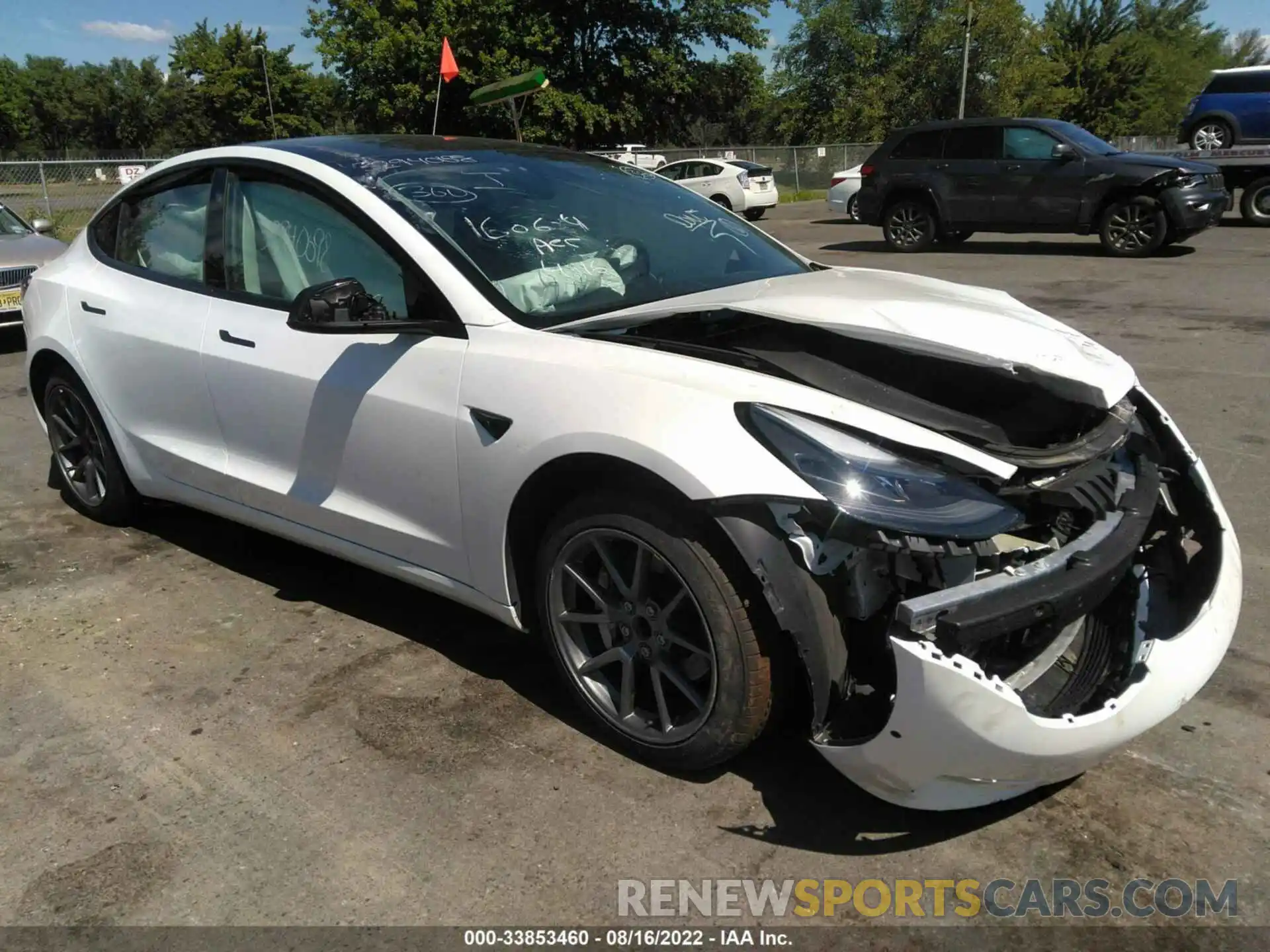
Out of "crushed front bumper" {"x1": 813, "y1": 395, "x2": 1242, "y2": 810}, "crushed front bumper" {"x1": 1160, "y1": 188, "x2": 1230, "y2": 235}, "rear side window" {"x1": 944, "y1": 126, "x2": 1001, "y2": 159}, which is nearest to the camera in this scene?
"crushed front bumper" {"x1": 813, "y1": 395, "x2": 1242, "y2": 810}

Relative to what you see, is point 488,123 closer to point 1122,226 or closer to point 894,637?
point 1122,226

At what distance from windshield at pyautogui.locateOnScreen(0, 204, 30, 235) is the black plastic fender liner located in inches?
411

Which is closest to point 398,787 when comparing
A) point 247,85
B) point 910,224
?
point 910,224

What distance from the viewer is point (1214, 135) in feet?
57.6

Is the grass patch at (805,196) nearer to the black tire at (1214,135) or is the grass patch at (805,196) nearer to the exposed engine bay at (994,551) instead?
the black tire at (1214,135)

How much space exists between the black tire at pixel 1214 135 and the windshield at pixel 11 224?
17518 millimetres

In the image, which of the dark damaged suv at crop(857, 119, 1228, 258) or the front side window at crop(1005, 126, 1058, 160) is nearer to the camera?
the dark damaged suv at crop(857, 119, 1228, 258)

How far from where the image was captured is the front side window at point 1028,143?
44.5 feet

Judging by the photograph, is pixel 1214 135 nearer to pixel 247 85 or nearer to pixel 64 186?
pixel 64 186

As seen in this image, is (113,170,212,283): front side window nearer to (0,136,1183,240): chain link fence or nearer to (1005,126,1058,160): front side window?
(1005,126,1058,160): front side window

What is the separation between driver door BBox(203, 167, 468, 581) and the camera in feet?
9.91

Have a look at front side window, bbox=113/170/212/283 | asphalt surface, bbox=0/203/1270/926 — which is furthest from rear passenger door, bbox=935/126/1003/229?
front side window, bbox=113/170/212/283

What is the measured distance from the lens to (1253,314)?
28.7 feet

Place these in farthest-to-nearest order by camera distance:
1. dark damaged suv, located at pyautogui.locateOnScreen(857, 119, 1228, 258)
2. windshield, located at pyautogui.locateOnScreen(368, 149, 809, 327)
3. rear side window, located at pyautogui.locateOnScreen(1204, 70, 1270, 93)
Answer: rear side window, located at pyautogui.locateOnScreen(1204, 70, 1270, 93)
dark damaged suv, located at pyautogui.locateOnScreen(857, 119, 1228, 258)
windshield, located at pyautogui.locateOnScreen(368, 149, 809, 327)
